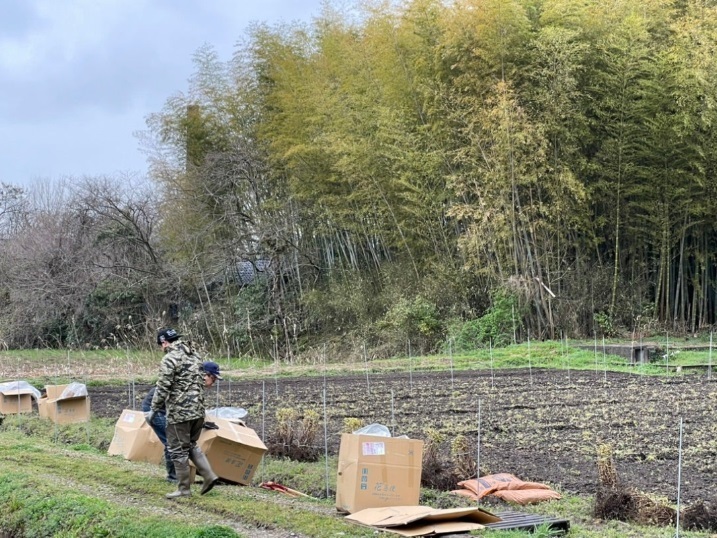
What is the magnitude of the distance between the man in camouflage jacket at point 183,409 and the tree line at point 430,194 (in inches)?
454

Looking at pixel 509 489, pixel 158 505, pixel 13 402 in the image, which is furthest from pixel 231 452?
pixel 13 402

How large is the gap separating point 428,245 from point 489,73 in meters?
4.07

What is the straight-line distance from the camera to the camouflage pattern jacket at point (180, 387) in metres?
5.71

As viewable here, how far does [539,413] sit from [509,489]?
11.9 ft

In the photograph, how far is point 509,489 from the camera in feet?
18.0

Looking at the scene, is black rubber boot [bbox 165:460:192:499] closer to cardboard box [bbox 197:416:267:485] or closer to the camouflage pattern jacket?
the camouflage pattern jacket

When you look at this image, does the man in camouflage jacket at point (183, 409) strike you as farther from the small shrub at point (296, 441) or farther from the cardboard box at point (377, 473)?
the small shrub at point (296, 441)

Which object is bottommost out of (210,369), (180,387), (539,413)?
(539,413)

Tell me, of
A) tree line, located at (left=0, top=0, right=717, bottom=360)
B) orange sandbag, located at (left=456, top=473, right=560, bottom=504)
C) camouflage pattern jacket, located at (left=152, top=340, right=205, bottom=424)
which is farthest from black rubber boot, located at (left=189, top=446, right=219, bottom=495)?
tree line, located at (left=0, top=0, right=717, bottom=360)

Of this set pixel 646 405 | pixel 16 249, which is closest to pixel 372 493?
pixel 646 405

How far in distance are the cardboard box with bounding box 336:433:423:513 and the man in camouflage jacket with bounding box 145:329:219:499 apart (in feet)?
3.58

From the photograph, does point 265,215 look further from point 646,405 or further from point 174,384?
point 174,384

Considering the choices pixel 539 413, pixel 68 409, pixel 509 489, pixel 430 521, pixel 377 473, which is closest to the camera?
pixel 430 521

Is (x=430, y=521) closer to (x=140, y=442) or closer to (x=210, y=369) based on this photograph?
(x=210, y=369)
